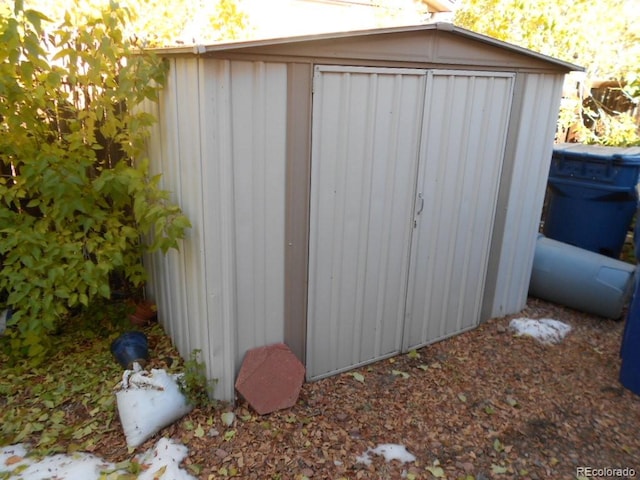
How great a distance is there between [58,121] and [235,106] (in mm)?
1565

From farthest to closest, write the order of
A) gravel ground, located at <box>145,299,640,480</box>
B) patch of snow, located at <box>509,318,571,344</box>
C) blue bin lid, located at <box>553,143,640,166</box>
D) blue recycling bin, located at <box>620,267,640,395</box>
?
blue bin lid, located at <box>553,143,640,166</box>
patch of snow, located at <box>509,318,571,344</box>
blue recycling bin, located at <box>620,267,640,395</box>
gravel ground, located at <box>145,299,640,480</box>

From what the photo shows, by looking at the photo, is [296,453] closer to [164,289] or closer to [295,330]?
[295,330]

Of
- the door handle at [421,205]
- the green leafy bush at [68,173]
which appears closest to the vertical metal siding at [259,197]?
the green leafy bush at [68,173]

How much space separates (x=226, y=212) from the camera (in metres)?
2.54

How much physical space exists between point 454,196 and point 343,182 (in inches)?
37.8

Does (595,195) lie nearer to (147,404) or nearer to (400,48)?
(400,48)

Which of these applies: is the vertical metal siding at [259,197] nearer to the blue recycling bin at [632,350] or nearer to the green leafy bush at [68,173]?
the green leafy bush at [68,173]

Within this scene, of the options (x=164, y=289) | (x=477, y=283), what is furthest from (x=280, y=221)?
(x=477, y=283)

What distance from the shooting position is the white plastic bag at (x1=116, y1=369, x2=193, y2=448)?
103 inches

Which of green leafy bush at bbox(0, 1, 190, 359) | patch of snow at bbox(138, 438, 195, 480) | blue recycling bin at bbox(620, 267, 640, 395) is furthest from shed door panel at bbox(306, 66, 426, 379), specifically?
blue recycling bin at bbox(620, 267, 640, 395)

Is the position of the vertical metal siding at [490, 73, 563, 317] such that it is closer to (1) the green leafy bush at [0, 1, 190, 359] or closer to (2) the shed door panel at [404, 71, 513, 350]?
(2) the shed door panel at [404, 71, 513, 350]

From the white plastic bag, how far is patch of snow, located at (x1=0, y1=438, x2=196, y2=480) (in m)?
0.12

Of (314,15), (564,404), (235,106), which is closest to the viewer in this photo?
(235,106)

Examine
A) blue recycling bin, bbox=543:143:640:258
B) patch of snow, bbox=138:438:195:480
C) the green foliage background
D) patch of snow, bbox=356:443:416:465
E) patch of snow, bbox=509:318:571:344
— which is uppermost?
the green foliage background
